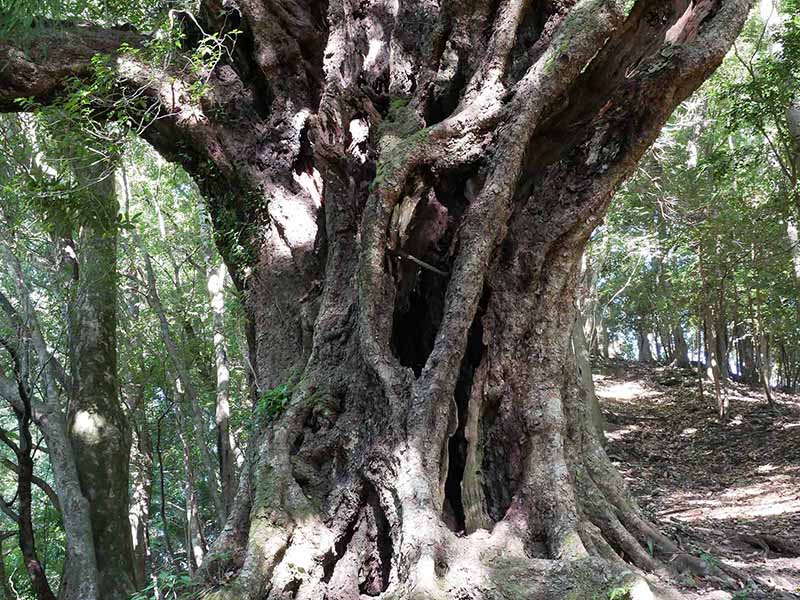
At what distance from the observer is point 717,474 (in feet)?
39.7

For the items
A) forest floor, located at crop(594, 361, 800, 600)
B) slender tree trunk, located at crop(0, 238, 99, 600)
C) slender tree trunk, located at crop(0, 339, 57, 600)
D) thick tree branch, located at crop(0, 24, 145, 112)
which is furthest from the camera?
slender tree trunk, located at crop(0, 238, 99, 600)

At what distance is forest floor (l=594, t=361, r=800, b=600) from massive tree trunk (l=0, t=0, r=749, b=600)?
2.97 ft

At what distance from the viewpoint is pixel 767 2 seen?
14.7 m

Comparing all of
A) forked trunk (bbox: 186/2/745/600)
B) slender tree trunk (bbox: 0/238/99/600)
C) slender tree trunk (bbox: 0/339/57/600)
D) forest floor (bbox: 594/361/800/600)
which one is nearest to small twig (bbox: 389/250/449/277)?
forked trunk (bbox: 186/2/745/600)

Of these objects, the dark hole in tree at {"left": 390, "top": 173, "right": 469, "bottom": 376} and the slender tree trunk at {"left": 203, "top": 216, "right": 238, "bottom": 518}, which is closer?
the dark hole in tree at {"left": 390, "top": 173, "right": 469, "bottom": 376}

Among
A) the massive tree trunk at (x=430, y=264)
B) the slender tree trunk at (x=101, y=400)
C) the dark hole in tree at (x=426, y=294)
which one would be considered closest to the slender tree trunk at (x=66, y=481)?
the slender tree trunk at (x=101, y=400)

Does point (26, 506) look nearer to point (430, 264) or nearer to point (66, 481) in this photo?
point (66, 481)

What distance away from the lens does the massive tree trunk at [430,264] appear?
4156 mm

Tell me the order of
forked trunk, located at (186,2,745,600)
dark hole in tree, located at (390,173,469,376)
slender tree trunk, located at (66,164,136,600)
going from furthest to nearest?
slender tree trunk, located at (66,164,136,600)
dark hole in tree, located at (390,173,469,376)
forked trunk, located at (186,2,745,600)

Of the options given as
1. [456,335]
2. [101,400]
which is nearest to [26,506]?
[101,400]

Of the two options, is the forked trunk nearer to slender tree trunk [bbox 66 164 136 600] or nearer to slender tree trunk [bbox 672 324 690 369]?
slender tree trunk [bbox 66 164 136 600]

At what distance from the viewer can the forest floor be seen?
A: 5.58m

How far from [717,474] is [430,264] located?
9.08 meters

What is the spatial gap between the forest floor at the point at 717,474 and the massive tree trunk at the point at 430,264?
90 centimetres
